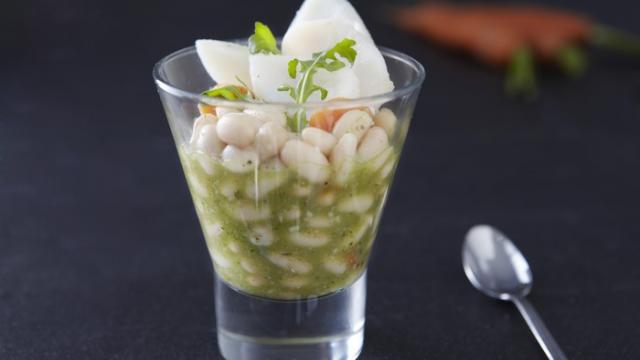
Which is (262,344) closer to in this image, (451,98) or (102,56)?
(451,98)

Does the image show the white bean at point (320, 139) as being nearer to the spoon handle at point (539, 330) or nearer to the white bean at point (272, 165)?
the white bean at point (272, 165)

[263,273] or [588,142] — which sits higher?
[263,273]

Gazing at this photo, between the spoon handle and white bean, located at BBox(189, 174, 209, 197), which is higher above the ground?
white bean, located at BBox(189, 174, 209, 197)

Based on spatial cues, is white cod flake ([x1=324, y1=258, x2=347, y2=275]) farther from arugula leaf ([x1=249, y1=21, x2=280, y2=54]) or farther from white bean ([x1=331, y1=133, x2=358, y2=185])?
arugula leaf ([x1=249, y1=21, x2=280, y2=54])

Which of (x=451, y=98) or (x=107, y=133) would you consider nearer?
(x=107, y=133)

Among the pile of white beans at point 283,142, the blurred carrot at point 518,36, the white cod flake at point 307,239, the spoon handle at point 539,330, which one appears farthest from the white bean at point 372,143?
the blurred carrot at point 518,36

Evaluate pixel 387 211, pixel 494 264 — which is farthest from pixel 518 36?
pixel 494 264

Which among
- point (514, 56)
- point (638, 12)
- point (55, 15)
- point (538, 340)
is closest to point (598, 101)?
point (514, 56)

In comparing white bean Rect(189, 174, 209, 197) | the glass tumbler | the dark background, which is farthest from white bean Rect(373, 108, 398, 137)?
the dark background
